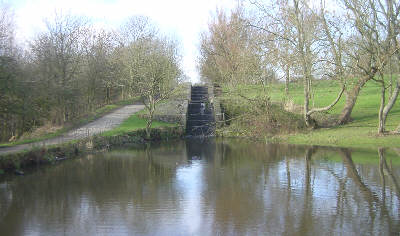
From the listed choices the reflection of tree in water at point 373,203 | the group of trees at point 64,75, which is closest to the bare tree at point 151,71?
the group of trees at point 64,75

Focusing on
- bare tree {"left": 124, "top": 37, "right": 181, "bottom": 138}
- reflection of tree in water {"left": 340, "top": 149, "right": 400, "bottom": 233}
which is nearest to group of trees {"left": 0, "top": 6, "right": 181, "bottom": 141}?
bare tree {"left": 124, "top": 37, "right": 181, "bottom": 138}

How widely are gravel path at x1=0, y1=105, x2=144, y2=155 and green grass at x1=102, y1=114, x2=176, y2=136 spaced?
0.44 meters

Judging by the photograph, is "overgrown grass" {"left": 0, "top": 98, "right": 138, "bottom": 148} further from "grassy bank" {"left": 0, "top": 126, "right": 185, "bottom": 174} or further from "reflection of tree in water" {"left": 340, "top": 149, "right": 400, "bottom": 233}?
"reflection of tree in water" {"left": 340, "top": 149, "right": 400, "bottom": 233}

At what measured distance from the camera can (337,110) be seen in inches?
1104

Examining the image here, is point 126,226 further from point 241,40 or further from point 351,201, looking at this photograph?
point 241,40

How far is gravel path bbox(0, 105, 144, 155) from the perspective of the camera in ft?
50.5

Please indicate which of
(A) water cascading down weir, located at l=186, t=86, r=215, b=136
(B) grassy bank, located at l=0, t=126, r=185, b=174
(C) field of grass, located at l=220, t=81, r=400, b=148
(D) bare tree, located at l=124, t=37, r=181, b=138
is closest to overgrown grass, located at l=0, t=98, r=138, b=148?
(B) grassy bank, located at l=0, t=126, r=185, b=174

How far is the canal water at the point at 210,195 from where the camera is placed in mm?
8336

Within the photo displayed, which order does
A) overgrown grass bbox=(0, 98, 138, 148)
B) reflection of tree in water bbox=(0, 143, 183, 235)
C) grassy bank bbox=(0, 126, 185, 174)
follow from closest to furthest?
reflection of tree in water bbox=(0, 143, 183, 235) < grassy bank bbox=(0, 126, 185, 174) < overgrown grass bbox=(0, 98, 138, 148)

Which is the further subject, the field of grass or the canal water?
the field of grass

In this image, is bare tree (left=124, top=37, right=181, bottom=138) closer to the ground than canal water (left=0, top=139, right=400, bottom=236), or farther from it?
farther from it

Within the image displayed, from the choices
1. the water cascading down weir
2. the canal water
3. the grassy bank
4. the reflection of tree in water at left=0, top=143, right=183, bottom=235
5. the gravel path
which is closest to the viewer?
the canal water

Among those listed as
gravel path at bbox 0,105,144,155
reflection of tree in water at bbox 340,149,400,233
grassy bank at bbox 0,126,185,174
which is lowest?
reflection of tree in water at bbox 340,149,400,233

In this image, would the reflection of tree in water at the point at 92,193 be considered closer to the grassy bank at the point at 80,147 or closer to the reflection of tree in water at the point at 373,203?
the grassy bank at the point at 80,147
